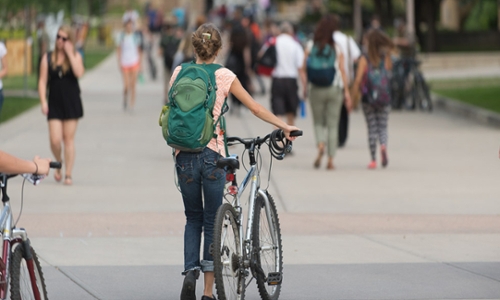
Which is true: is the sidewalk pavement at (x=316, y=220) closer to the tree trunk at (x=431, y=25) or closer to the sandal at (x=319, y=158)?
the sandal at (x=319, y=158)

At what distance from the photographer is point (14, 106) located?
21.7 m

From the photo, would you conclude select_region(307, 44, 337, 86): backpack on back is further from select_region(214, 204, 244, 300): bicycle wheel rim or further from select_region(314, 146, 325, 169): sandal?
select_region(214, 204, 244, 300): bicycle wheel rim

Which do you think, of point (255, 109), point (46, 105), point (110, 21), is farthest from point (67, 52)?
point (110, 21)

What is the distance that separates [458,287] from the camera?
6.92 meters

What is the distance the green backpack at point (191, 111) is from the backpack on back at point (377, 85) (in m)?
7.05

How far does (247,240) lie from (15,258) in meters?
1.51

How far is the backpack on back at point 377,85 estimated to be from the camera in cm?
1282

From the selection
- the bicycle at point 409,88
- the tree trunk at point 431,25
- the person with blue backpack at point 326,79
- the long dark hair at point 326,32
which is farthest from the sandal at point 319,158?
the tree trunk at point 431,25

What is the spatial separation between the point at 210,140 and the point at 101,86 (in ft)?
76.3

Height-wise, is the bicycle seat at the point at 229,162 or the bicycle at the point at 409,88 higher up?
the bicycle seat at the point at 229,162

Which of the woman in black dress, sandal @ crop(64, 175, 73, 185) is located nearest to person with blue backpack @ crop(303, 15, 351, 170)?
the woman in black dress

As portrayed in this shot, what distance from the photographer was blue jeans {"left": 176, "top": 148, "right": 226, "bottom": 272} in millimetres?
6016

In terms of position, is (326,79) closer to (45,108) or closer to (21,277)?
(45,108)

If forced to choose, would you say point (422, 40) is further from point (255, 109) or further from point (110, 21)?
point (255, 109)
